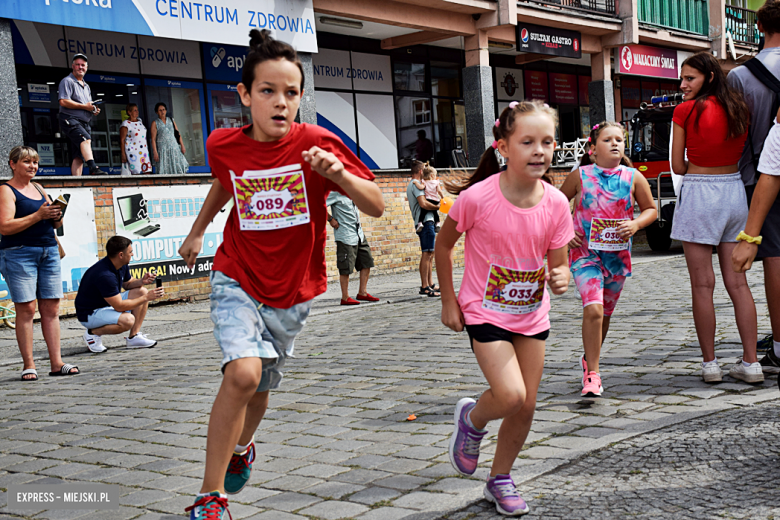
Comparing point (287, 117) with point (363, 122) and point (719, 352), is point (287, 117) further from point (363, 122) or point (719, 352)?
point (363, 122)

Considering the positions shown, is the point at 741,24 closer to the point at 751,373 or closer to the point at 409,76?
the point at 409,76

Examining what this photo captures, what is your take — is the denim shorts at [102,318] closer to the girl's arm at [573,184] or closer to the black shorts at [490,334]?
the girl's arm at [573,184]

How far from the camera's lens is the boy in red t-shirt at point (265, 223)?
3.08m

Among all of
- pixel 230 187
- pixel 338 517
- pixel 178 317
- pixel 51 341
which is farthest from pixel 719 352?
pixel 178 317

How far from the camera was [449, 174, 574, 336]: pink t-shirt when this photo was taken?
3.35 metres

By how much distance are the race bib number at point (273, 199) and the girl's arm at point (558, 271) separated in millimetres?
713

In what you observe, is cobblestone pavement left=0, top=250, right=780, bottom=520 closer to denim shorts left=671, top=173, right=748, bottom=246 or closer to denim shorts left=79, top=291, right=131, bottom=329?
denim shorts left=79, top=291, right=131, bottom=329

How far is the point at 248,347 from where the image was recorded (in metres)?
3.10

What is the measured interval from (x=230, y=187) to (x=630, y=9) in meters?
23.2

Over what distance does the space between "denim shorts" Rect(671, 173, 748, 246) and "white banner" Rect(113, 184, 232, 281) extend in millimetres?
7938

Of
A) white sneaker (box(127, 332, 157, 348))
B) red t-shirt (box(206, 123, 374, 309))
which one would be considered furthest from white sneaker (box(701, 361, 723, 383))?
white sneaker (box(127, 332, 157, 348))

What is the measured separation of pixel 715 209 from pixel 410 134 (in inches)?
711

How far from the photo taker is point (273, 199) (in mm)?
3221

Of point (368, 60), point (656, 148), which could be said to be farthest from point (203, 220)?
point (368, 60)
